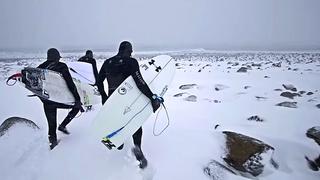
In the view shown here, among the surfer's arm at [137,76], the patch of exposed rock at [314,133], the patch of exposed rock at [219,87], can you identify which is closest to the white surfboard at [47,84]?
the surfer's arm at [137,76]

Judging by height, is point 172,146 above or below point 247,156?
above

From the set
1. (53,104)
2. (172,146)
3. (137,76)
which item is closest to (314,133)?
(172,146)

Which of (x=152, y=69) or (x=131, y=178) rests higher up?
(x=152, y=69)

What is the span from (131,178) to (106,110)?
1.15 m

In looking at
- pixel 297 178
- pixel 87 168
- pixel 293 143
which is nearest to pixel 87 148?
pixel 87 168

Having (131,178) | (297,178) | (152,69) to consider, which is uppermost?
(152,69)

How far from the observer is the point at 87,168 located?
165 inches

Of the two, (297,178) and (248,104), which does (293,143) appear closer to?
(297,178)

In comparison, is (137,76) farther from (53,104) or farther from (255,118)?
(255,118)

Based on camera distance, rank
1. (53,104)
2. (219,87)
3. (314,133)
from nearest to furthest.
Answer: (53,104), (314,133), (219,87)

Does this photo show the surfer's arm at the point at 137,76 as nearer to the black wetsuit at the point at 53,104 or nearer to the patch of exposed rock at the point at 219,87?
the black wetsuit at the point at 53,104

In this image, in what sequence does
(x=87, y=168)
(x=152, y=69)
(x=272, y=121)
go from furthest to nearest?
(x=272, y=121) → (x=152, y=69) → (x=87, y=168)

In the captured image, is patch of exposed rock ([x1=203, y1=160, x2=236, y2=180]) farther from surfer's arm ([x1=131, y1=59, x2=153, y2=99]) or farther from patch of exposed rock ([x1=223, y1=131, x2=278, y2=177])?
surfer's arm ([x1=131, y1=59, x2=153, y2=99])

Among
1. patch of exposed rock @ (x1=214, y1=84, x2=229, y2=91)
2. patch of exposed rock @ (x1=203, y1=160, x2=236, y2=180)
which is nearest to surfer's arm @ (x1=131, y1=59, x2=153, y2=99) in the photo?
patch of exposed rock @ (x1=203, y1=160, x2=236, y2=180)
